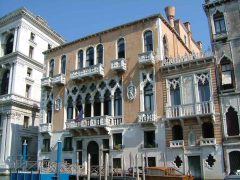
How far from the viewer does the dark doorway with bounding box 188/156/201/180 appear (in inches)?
758

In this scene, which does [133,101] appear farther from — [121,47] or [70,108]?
[70,108]

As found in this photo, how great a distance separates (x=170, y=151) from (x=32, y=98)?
18.2 meters

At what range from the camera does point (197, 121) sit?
64.1 ft

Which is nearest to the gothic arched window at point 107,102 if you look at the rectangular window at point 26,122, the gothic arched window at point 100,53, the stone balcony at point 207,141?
the gothic arched window at point 100,53

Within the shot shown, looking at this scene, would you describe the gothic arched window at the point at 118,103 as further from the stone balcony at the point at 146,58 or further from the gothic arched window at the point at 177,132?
the gothic arched window at the point at 177,132

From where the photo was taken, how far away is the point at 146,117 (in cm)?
2136

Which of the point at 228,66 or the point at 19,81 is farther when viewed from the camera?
the point at 19,81

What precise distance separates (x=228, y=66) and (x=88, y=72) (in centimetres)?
1086

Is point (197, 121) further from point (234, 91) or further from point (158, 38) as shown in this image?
point (158, 38)

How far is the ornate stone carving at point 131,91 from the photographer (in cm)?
2266

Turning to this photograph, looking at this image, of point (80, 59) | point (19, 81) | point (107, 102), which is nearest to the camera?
point (107, 102)

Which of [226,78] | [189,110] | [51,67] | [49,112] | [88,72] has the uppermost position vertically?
[51,67]

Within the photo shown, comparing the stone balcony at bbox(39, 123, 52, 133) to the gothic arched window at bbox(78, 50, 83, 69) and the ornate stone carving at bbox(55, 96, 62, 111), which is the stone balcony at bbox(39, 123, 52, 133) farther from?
the gothic arched window at bbox(78, 50, 83, 69)

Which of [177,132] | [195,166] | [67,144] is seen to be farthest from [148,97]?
[67,144]
